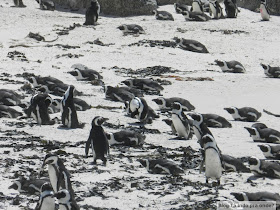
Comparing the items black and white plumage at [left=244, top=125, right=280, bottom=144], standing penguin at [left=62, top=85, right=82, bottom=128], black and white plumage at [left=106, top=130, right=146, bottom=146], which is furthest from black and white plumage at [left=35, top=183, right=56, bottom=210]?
black and white plumage at [left=244, top=125, right=280, bottom=144]

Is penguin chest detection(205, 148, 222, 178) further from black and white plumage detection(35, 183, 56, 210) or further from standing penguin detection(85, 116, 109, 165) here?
black and white plumage detection(35, 183, 56, 210)

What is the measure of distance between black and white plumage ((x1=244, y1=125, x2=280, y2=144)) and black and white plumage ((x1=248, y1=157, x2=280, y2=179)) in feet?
7.57

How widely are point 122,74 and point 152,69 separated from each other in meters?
0.90

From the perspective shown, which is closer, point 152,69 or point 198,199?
point 198,199

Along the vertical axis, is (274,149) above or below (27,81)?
above

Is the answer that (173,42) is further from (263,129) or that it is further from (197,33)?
(263,129)

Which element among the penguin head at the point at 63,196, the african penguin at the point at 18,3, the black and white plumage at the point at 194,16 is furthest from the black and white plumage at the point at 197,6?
the penguin head at the point at 63,196

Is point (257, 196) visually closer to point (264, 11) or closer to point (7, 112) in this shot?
point (7, 112)

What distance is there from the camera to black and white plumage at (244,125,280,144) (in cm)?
1200

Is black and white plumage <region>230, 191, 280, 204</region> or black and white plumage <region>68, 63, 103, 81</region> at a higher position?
black and white plumage <region>230, 191, 280, 204</region>

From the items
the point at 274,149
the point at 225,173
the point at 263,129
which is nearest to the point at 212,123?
the point at 263,129

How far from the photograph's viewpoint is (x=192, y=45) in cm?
2038

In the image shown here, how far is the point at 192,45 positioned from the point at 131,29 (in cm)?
267

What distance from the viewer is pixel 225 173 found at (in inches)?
389
